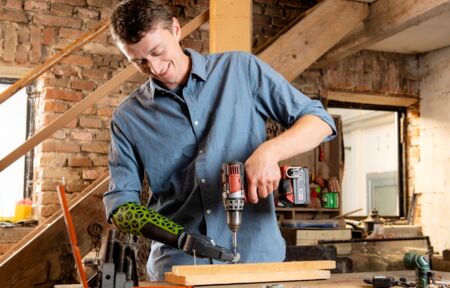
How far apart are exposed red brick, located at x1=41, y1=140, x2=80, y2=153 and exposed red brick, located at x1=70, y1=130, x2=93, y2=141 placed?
0.17ft

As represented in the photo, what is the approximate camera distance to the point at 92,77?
4352 millimetres

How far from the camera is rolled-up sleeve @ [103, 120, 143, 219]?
71.8 inches

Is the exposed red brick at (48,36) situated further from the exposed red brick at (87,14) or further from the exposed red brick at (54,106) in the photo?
the exposed red brick at (54,106)

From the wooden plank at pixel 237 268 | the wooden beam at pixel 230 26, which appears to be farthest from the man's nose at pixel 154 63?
the wooden beam at pixel 230 26

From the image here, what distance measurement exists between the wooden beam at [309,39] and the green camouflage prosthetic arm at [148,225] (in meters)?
2.02

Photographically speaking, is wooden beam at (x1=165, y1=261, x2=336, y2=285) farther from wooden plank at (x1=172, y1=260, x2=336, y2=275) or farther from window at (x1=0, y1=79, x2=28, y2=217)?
window at (x1=0, y1=79, x2=28, y2=217)

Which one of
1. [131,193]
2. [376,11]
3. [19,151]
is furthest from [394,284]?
[376,11]

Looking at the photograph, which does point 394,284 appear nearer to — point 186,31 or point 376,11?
point 186,31

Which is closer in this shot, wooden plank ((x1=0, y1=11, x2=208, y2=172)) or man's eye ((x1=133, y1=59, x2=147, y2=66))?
man's eye ((x1=133, y1=59, x2=147, y2=66))

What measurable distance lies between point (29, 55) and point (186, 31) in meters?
1.47

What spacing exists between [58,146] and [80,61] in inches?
24.8

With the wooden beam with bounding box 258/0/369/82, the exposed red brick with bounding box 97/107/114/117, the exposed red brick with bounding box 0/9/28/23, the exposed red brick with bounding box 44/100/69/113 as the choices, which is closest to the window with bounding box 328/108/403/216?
the wooden beam with bounding box 258/0/369/82

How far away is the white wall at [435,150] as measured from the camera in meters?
5.11

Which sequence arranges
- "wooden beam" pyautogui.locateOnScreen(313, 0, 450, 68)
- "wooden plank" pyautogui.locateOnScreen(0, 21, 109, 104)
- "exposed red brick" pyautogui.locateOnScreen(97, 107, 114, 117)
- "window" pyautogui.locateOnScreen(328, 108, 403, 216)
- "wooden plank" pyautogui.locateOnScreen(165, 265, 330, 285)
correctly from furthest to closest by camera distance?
1. "window" pyautogui.locateOnScreen(328, 108, 403, 216)
2. "exposed red brick" pyautogui.locateOnScreen(97, 107, 114, 117)
3. "wooden beam" pyautogui.locateOnScreen(313, 0, 450, 68)
4. "wooden plank" pyautogui.locateOnScreen(0, 21, 109, 104)
5. "wooden plank" pyautogui.locateOnScreen(165, 265, 330, 285)
